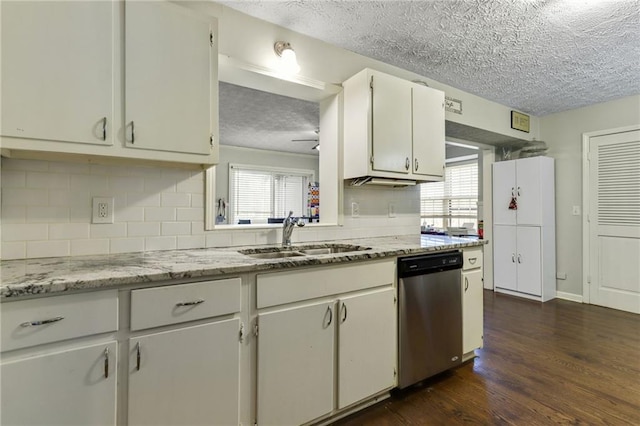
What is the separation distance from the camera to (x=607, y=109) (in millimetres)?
3656

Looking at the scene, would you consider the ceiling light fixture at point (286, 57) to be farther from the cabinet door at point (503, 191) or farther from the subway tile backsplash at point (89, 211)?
the cabinet door at point (503, 191)

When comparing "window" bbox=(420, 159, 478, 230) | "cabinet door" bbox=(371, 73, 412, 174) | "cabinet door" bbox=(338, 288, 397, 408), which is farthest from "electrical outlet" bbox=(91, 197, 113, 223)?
"window" bbox=(420, 159, 478, 230)

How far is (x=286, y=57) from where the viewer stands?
81.4 inches

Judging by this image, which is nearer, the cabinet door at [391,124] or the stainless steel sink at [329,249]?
the stainless steel sink at [329,249]

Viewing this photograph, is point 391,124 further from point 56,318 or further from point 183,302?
point 56,318

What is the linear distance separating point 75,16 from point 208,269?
3.94 feet

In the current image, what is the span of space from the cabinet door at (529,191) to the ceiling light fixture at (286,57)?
3.34m

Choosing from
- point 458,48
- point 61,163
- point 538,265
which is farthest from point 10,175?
point 538,265

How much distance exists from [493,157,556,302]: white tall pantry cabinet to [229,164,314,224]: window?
427cm

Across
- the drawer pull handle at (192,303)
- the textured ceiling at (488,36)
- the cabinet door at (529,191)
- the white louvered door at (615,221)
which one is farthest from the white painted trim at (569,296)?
the drawer pull handle at (192,303)

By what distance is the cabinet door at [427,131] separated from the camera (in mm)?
2475

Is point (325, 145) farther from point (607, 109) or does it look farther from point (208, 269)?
point (607, 109)

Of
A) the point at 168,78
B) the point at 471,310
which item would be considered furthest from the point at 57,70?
the point at 471,310

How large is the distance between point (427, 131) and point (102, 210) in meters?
2.32
